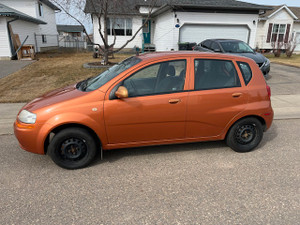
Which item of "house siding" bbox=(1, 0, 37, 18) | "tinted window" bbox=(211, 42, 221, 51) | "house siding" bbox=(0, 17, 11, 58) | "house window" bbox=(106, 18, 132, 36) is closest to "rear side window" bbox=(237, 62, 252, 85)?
"tinted window" bbox=(211, 42, 221, 51)

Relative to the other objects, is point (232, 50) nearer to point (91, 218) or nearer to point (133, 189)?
point (133, 189)

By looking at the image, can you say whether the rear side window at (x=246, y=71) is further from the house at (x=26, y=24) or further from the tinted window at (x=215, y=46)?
the house at (x=26, y=24)

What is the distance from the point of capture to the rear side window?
4.05m

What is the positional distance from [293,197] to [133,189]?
2.01 meters

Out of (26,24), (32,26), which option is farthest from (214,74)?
→ (32,26)

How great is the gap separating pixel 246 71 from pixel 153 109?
1.79 m

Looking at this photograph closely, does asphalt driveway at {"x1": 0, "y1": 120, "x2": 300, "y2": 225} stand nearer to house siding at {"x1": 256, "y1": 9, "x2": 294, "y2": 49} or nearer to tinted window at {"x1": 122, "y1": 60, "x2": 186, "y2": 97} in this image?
tinted window at {"x1": 122, "y1": 60, "x2": 186, "y2": 97}

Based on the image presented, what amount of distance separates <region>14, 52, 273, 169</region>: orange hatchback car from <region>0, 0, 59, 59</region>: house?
15.5 meters

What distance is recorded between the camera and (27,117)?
11.4 ft

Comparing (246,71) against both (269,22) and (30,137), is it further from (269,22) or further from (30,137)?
(269,22)

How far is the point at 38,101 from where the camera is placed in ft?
12.4

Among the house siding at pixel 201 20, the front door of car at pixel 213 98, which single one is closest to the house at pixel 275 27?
the house siding at pixel 201 20

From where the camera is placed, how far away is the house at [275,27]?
2311 centimetres

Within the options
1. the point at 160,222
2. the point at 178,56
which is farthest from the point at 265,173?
the point at 178,56
